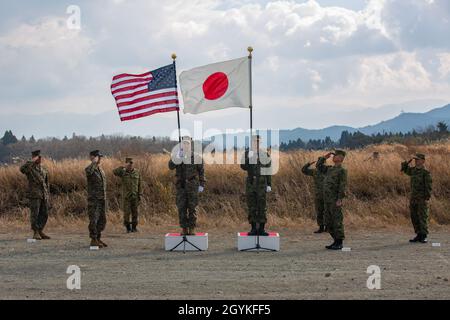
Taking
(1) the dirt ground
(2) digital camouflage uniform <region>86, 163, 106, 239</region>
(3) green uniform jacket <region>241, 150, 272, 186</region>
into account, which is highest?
(3) green uniform jacket <region>241, 150, 272, 186</region>

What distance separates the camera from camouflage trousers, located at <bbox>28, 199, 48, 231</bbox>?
1642cm

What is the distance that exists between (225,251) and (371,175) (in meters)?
11.5

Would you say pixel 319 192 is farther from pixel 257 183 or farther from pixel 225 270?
pixel 225 270

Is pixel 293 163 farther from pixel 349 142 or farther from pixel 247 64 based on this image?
pixel 349 142

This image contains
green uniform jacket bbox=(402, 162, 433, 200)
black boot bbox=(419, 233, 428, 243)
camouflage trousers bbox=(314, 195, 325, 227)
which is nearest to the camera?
green uniform jacket bbox=(402, 162, 433, 200)

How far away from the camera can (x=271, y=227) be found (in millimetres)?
19250

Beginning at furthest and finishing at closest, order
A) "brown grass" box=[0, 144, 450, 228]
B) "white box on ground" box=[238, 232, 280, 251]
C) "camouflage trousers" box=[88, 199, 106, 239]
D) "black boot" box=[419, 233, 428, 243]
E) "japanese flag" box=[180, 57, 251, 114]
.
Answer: "brown grass" box=[0, 144, 450, 228] → "black boot" box=[419, 233, 428, 243] → "camouflage trousers" box=[88, 199, 106, 239] → "white box on ground" box=[238, 232, 280, 251] → "japanese flag" box=[180, 57, 251, 114]

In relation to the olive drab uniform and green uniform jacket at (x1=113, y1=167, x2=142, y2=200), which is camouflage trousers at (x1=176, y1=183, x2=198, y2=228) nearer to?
green uniform jacket at (x1=113, y1=167, x2=142, y2=200)

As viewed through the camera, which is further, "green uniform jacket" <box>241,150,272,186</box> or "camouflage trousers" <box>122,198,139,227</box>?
"camouflage trousers" <box>122,198,139,227</box>

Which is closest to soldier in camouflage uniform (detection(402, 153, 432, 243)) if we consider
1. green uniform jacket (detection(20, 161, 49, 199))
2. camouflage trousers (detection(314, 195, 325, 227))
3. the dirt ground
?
the dirt ground

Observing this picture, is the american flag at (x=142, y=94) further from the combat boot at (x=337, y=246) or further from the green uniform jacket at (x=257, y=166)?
the combat boot at (x=337, y=246)

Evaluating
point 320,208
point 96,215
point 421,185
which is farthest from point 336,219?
point 96,215

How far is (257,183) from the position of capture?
14625mm

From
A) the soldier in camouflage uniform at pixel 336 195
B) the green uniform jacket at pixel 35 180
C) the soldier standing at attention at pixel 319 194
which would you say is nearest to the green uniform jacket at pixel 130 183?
the green uniform jacket at pixel 35 180
